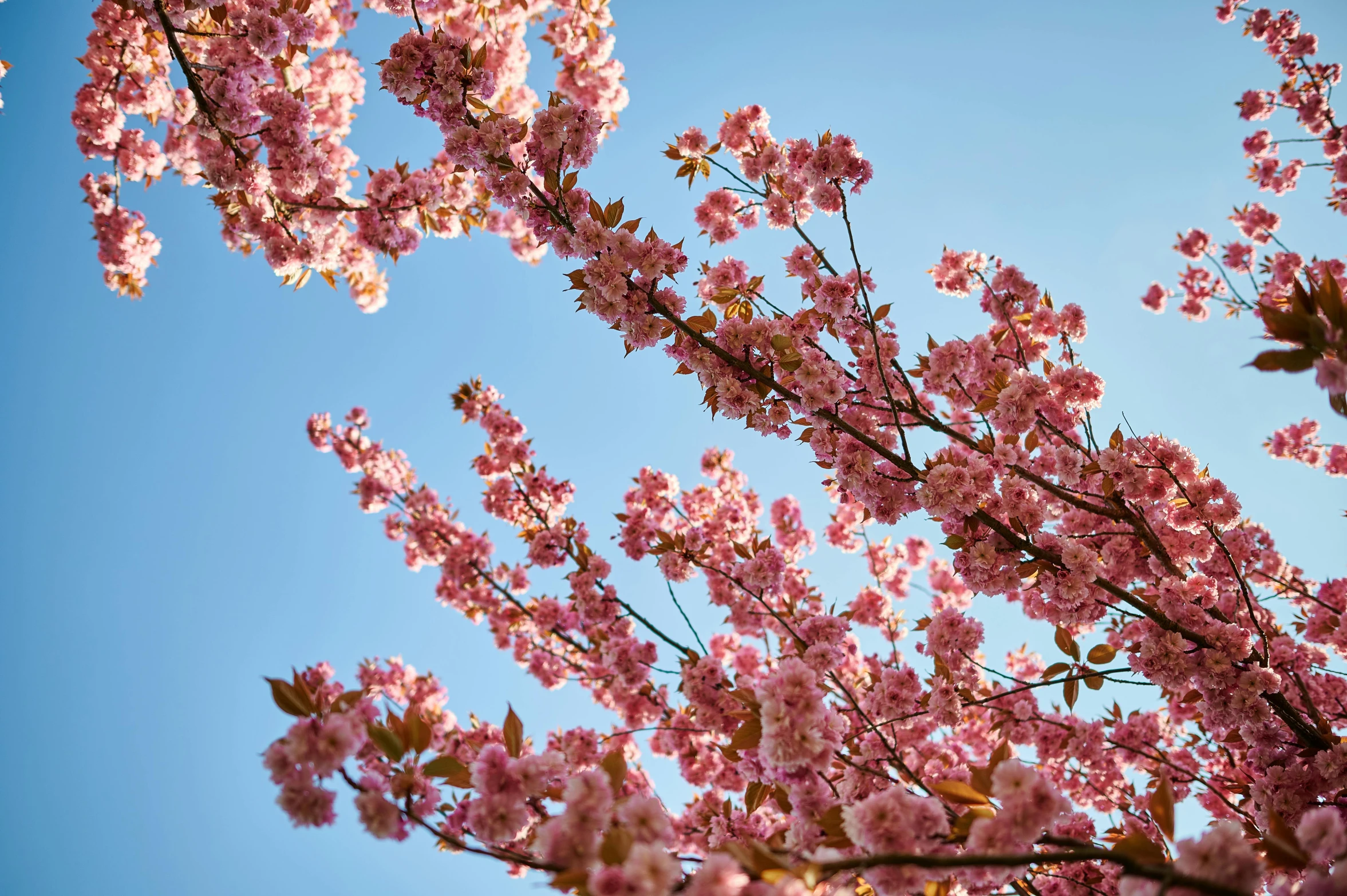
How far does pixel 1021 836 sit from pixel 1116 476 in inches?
88.5

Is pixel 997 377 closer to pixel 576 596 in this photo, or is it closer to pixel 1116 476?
pixel 1116 476

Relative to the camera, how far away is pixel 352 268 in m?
5.82

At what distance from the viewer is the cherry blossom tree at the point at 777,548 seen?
1.42 m

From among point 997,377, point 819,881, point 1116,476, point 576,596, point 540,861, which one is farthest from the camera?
point 576,596

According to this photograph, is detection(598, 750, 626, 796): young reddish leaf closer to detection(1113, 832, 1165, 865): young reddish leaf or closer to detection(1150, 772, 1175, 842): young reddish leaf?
detection(1113, 832, 1165, 865): young reddish leaf

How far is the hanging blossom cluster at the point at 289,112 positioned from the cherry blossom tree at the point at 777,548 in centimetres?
3

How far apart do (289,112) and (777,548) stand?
482cm

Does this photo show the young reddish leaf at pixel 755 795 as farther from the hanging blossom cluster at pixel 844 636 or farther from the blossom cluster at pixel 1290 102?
the blossom cluster at pixel 1290 102

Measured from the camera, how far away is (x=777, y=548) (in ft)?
13.9

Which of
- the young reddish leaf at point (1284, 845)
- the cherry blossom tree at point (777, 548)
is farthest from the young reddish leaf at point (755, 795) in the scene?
the young reddish leaf at point (1284, 845)

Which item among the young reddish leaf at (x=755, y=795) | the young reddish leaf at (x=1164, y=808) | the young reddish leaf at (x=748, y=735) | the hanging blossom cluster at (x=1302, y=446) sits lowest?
the young reddish leaf at (x=1164, y=808)

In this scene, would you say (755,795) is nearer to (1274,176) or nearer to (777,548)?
(777,548)

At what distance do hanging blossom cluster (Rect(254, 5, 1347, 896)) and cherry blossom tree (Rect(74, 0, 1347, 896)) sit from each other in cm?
2

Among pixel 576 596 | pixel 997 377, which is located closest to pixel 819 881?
pixel 997 377
